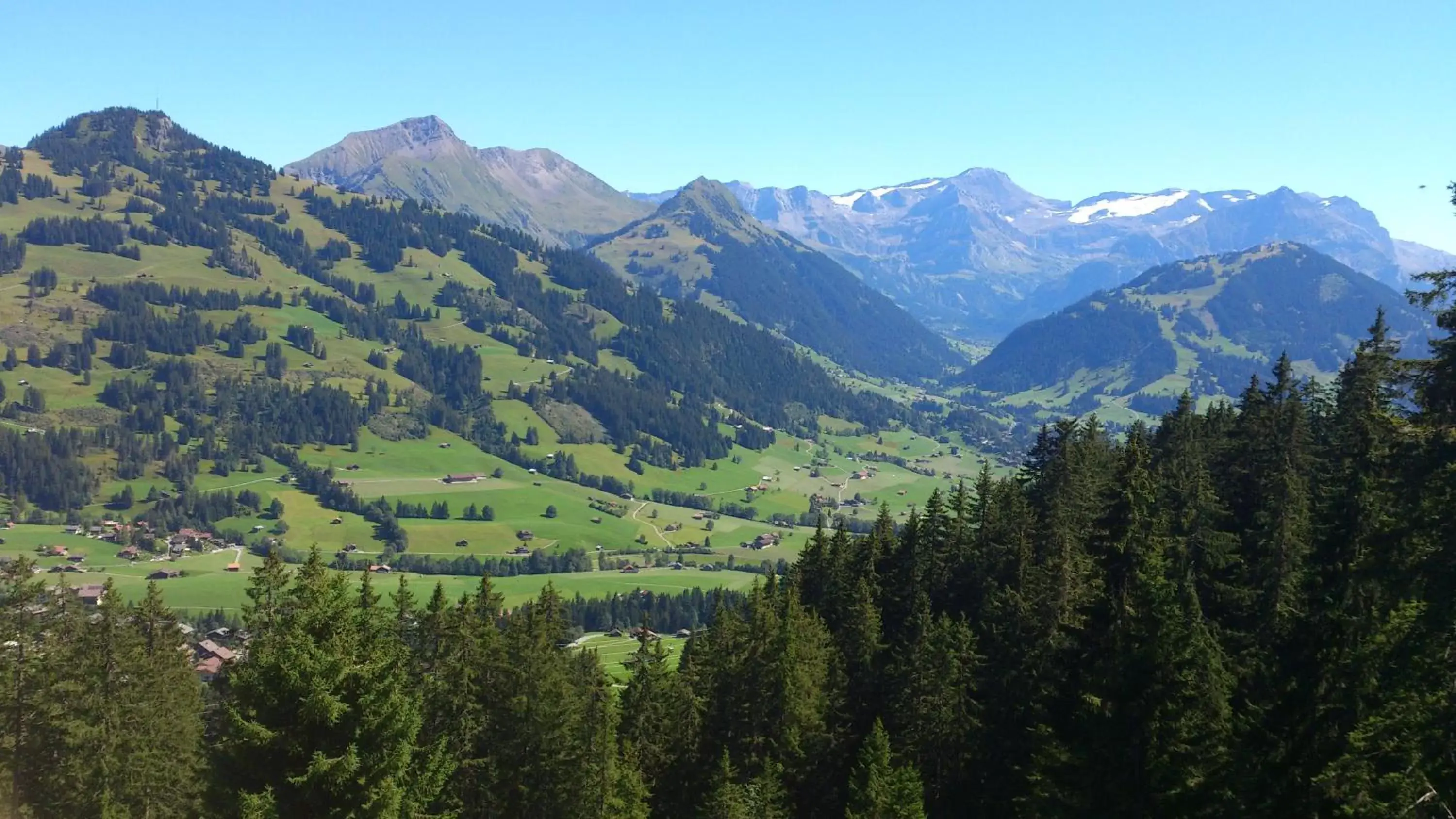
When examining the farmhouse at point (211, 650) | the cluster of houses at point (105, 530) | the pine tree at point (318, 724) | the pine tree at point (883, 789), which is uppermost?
the pine tree at point (318, 724)

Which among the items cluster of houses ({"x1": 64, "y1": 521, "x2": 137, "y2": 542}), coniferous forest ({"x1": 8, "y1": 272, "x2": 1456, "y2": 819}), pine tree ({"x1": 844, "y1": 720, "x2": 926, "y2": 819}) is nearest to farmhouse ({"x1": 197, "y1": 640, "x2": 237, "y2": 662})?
coniferous forest ({"x1": 8, "y1": 272, "x2": 1456, "y2": 819})

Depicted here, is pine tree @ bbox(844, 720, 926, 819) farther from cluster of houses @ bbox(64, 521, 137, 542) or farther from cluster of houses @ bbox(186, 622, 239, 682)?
cluster of houses @ bbox(64, 521, 137, 542)

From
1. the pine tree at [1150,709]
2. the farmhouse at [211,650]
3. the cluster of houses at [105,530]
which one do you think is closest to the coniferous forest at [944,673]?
the pine tree at [1150,709]

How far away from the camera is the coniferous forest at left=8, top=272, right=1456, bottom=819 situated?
79.3 ft

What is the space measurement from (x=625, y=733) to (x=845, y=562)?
21363mm

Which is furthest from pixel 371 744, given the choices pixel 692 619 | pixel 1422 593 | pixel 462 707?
pixel 692 619

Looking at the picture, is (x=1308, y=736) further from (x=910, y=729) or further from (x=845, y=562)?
(x=845, y=562)

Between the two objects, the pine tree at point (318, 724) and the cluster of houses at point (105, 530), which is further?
the cluster of houses at point (105, 530)

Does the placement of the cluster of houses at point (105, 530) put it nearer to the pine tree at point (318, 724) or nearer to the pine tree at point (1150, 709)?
the pine tree at point (318, 724)

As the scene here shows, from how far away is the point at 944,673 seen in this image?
1652 inches

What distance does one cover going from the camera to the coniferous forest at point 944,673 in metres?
24.2

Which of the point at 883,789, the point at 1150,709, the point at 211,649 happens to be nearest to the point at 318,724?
the point at 883,789

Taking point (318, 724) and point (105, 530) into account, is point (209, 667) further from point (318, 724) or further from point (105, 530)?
point (105, 530)

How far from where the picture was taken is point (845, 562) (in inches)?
2569
